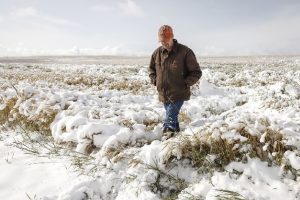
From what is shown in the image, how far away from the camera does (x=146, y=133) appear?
5.50 meters

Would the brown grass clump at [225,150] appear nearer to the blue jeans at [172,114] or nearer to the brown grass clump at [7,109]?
the blue jeans at [172,114]

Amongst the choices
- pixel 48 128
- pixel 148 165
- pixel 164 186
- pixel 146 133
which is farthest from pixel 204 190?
pixel 48 128

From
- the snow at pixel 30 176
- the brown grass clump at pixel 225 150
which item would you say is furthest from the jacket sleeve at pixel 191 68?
the snow at pixel 30 176

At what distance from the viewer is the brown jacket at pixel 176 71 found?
17.1 ft

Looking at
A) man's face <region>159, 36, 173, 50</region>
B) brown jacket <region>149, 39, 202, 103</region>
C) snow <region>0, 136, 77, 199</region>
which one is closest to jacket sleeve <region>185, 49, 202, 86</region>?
brown jacket <region>149, 39, 202, 103</region>

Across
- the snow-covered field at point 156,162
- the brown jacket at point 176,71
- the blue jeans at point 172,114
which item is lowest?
the snow-covered field at point 156,162

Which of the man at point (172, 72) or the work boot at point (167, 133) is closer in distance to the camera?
the man at point (172, 72)

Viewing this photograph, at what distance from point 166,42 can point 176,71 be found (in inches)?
19.9

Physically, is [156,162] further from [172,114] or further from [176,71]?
[176,71]

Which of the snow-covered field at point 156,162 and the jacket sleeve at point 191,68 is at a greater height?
the jacket sleeve at point 191,68

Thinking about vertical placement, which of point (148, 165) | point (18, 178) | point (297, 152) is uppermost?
point (297, 152)

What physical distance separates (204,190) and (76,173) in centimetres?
184

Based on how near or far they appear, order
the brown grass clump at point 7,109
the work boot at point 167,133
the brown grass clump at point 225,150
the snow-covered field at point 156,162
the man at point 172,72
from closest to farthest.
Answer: the snow-covered field at point 156,162
the brown grass clump at point 225,150
the man at point 172,72
the work boot at point 167,133
the brown grass clump at point 7,109

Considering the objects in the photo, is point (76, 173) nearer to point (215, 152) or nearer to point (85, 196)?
point (85, 196)
